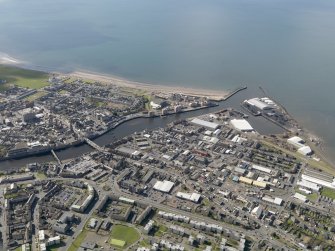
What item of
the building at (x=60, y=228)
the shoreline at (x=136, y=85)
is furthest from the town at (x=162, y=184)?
the shoreline at (x=136, y=85)

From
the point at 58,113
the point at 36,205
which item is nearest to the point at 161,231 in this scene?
the point at 36,205

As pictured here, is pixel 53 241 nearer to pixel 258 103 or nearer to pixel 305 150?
pixel 305 150

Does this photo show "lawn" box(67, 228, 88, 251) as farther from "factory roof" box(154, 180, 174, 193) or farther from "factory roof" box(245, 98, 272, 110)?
"factory roof" box(245, 98, 272, 110)

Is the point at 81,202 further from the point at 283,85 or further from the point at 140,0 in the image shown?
the point at 140,0

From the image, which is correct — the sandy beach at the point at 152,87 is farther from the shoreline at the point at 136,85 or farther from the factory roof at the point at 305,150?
the factory roof at the point at 305,150

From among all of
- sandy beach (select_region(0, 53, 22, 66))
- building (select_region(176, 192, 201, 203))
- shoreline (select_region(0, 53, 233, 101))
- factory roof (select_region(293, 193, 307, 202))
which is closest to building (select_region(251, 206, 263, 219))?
factory roof (select_region(293, 193, 307, 202))
